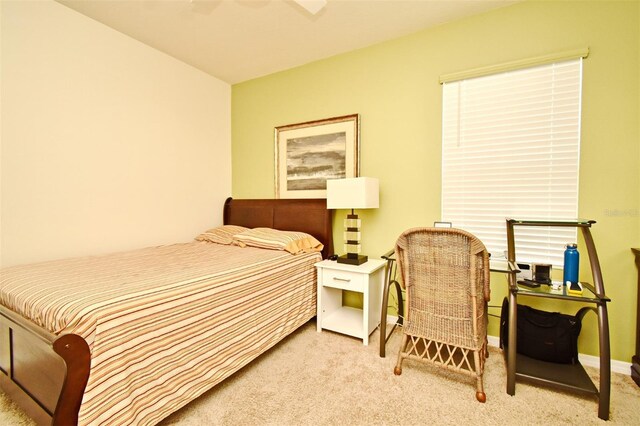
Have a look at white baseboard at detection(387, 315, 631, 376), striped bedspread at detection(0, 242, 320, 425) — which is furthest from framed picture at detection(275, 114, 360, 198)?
white baseboard at detection(387, 315, 631, 376)

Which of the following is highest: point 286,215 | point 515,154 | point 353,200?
point 515,154

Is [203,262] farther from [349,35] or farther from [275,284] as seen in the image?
[349,35]

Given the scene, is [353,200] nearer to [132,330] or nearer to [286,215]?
[286,215]

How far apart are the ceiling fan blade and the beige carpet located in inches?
100

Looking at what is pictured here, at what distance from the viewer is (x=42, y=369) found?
1.28 meters

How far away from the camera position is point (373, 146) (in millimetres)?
2826

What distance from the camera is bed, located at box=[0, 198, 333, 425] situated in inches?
45.9

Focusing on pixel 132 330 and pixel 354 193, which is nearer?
pixel 132 330

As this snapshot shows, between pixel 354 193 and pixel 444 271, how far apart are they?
95cm

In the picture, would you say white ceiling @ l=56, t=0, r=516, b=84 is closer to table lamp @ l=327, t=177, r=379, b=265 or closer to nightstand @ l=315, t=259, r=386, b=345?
table lamp @ l=327, t=177, r=379, b=265

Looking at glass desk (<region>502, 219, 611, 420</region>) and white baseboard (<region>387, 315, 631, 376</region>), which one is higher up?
glass desk (<region>502, 219, 611, 420</region>)

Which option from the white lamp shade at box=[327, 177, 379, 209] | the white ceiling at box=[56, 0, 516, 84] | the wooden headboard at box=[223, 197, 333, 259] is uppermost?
the white ceiling at box=[56, 0, 516, 84]

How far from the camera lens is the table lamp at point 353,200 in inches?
95.2

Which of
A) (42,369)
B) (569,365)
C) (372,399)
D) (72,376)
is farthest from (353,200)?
(42,369)
